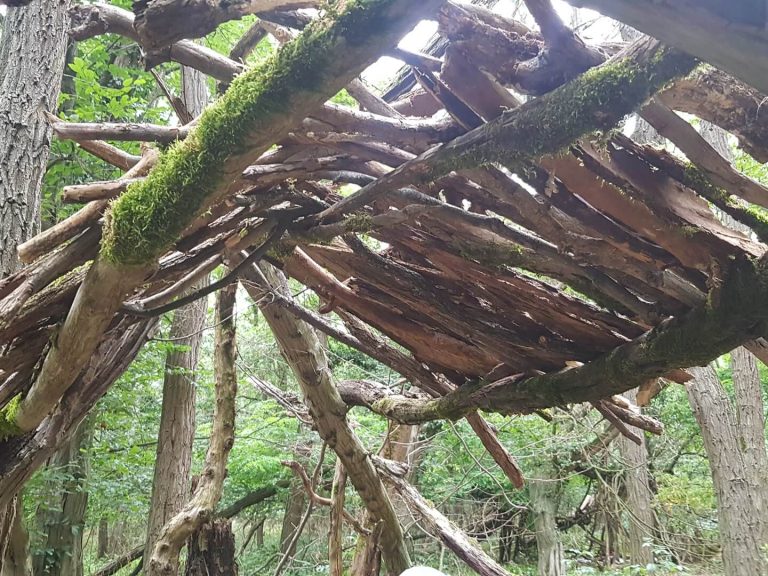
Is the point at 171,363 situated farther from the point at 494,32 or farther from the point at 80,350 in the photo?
the point at 494,32

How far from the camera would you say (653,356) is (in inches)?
54.4

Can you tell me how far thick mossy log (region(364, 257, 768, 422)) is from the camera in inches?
44.7

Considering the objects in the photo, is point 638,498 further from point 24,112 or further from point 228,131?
point 228,131

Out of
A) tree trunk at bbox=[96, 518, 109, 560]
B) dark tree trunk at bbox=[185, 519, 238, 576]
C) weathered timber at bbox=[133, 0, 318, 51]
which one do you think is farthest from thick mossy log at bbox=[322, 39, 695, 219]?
tree trunk at bbox=[96, 518, 109, 560]

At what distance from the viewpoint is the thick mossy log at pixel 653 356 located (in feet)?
3.72

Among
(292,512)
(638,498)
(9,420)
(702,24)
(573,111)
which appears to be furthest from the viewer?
(292,512)

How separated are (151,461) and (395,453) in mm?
3883

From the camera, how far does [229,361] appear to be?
3008 mm

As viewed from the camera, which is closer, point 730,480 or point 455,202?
point 455,202

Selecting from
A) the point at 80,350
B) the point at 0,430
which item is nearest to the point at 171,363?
the point at 0,430

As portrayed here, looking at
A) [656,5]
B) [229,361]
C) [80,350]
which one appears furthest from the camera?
[229,361]

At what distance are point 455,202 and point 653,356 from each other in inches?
23.9

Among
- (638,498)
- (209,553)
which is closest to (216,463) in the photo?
(209,553)

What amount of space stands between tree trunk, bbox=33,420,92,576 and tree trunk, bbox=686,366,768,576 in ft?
20.6
